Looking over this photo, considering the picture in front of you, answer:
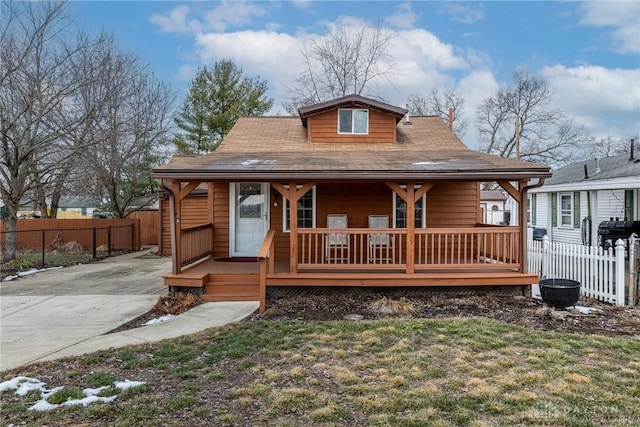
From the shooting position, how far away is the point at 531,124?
3145cm

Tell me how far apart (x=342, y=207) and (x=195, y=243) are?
3.50 meters

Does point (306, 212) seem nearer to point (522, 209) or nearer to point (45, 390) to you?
point (522, 209)

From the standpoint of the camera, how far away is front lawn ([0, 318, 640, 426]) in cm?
320

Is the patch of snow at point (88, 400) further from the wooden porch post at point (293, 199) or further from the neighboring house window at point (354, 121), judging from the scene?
the neighboring house window at point (354, 121)

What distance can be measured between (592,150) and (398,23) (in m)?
21.5

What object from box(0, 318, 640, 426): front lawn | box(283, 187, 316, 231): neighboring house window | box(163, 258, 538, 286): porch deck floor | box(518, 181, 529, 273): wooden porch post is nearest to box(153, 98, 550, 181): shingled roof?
box(518, 181, 529, 273): wooden porch post

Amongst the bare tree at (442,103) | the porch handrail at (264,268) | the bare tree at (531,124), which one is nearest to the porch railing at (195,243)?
the porch handrail at (264,268)

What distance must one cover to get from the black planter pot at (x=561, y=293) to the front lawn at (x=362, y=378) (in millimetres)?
1468

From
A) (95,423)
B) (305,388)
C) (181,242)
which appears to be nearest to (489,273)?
(305,388)

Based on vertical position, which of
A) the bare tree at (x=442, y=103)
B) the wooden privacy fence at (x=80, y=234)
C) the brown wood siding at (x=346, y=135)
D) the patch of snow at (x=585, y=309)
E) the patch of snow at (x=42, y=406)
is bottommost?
the patch of snow at (x=42, y=406)

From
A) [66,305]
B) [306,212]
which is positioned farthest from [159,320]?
[306,212]

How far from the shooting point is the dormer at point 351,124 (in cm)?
1105

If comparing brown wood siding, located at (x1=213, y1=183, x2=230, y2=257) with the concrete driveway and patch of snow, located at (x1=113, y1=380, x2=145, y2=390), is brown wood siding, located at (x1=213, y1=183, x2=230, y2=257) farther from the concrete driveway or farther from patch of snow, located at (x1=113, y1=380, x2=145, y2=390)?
patch of snow, located at (x1=113, y1=380, x2=145, y2=390)

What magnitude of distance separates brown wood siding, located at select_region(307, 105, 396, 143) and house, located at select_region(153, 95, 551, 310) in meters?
0.03
